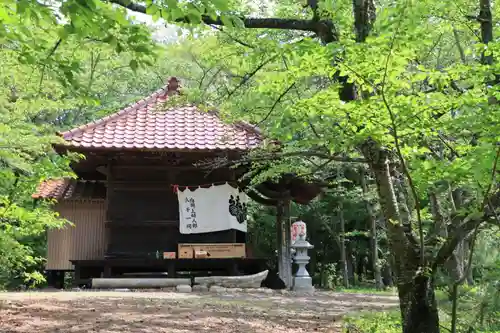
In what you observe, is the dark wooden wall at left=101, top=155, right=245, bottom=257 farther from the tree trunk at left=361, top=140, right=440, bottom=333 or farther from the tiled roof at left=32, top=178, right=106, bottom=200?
the tree trunk at left=361, top=140, right=440, bottom=333

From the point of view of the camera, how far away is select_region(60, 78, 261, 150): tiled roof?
1077 cm

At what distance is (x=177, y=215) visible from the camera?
1173 centimetres

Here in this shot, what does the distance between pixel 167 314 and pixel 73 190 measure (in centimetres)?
762

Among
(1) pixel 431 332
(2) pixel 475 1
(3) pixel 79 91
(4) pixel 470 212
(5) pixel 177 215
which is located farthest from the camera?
(5) pixel 177 215

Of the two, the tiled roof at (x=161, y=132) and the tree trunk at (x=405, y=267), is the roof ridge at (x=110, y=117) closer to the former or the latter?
the tiled roof at (x=161, y=132)

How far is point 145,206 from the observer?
11672 mm

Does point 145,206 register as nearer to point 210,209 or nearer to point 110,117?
point 210,209

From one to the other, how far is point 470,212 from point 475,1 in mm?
4553

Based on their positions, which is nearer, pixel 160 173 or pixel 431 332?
pixel 431 332

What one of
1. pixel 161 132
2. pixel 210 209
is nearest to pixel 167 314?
pixel 210 209

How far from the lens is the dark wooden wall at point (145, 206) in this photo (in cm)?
1146

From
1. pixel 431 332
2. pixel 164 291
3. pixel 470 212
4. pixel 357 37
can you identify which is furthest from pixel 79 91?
pixel 164 291

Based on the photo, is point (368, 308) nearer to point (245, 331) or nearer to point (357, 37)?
point (245, 331)

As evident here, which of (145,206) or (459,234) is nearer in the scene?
(459,234)
